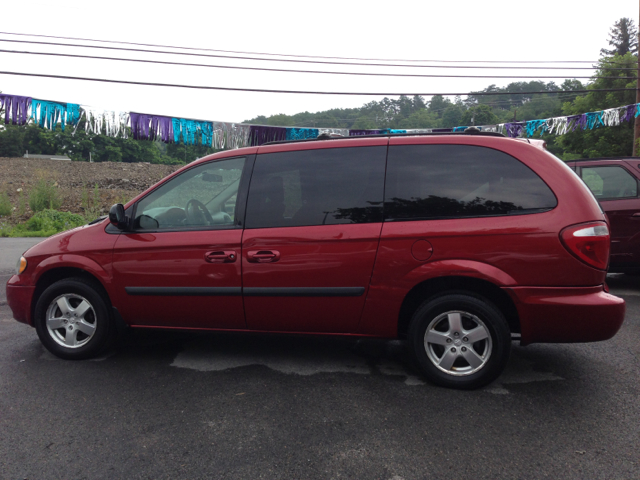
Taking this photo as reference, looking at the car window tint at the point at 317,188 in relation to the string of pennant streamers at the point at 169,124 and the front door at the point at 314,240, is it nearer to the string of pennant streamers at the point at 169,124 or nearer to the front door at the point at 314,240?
the front door at the point at 314,240

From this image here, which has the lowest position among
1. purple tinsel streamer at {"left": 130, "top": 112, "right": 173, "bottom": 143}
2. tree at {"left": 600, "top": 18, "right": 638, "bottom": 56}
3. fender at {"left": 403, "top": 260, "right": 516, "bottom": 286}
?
fender at {"left": 403, "top": 260, "right": 516, "bottom": 286}

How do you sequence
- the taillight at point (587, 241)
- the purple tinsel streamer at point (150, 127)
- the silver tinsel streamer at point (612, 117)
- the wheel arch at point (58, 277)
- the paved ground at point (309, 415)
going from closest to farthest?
1. the paved ground at point (309, 415)
2. the taillight at point (587, 241)
3. the wheel arch at point (58, 277)
4. the purple tinsel streamer at point (150, 127)
5. the silver tinsel streamer at point (612, 117)

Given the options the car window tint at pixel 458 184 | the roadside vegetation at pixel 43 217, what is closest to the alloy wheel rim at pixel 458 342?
the car window tint at pixel 458 184

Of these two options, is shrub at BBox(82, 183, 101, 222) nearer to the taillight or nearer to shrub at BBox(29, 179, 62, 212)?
shrub at BBox(29, 179, 62, 212)

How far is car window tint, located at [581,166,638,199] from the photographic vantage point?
6445 mm

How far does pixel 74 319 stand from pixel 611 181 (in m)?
6.64

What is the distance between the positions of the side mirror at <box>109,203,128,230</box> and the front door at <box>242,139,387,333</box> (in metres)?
1.07

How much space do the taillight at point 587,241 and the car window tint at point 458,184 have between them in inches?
8.6

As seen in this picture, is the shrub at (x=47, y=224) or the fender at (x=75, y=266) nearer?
the fender at (x=75, y=266)

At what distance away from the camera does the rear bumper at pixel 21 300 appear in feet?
13.7

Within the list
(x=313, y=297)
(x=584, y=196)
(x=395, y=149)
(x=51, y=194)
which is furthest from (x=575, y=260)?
(x=51, y=194)

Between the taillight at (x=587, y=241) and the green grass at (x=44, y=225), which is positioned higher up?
the taillight at (x=587, y=241)

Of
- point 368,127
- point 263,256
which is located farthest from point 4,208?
point 368,127

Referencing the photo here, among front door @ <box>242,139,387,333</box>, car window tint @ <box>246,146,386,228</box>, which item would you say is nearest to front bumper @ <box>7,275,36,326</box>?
front door @ <box>242,139,387,333</box>
